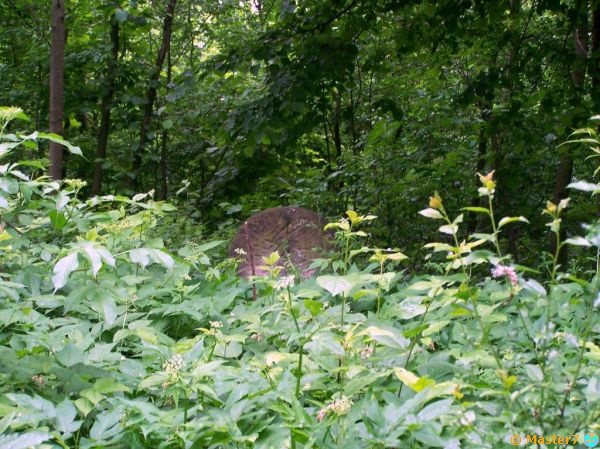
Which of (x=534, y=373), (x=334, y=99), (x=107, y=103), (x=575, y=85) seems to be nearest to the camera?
(x=534, y=373)

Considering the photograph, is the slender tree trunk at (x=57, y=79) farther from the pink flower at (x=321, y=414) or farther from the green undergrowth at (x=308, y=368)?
the pink flower at (x=321, y=414)

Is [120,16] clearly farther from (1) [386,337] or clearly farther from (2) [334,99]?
(1) [386,337]

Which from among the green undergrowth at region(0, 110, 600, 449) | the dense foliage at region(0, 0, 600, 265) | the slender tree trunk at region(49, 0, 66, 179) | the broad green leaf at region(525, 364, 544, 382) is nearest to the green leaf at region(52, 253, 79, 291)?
the green undergrowth at region(0, 110, 600, 449)

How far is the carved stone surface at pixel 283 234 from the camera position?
4405 mm

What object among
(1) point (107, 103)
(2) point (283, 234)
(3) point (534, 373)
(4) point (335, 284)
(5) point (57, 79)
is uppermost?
(5) point (57, 79)

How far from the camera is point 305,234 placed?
451 cm

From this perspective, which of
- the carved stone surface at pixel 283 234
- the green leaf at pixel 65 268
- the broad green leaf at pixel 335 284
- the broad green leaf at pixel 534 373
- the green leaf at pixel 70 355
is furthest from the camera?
the carved stone surface at pixel 283 234

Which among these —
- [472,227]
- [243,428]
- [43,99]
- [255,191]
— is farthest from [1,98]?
[243,428]

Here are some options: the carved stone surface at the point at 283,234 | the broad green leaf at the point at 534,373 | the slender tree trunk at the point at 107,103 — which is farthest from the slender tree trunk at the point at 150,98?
the broad green leaf at the point at 534,373

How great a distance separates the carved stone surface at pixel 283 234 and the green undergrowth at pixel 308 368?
183cm

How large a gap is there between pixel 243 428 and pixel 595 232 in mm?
988

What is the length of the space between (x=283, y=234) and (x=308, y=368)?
2.78 m

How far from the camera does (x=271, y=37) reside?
14.8 ft

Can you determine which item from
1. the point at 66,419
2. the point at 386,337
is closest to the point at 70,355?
the point at 66,419
